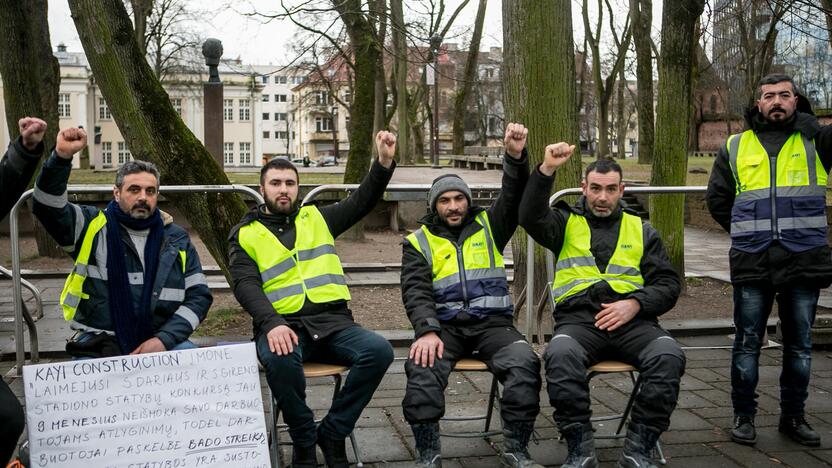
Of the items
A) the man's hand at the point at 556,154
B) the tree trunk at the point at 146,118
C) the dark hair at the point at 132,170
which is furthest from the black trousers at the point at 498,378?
the tree trunk at the point at 146,118

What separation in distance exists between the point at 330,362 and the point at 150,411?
1.07 metres

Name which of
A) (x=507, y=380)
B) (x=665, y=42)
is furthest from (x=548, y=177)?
(x=665, y=42)

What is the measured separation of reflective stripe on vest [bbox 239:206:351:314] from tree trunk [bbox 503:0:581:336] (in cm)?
324

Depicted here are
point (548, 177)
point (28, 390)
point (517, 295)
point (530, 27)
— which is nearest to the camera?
point (28, 390)

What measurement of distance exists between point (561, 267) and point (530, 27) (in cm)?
334

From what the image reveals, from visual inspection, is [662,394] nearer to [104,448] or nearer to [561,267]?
[561,267]

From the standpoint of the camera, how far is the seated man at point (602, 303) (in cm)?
449

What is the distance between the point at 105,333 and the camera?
4.57 metres

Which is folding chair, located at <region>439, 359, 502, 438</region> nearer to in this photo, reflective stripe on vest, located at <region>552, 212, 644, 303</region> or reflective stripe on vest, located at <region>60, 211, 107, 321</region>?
reflective stripe on vest, located at <region>552, 212, 644, 303</region>

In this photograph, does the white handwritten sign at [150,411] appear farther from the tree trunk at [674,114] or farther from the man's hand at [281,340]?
the tree trunk at [674,114]

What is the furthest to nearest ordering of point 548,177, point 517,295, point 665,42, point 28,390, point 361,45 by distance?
point 361,45
point 665,42
point 517,295
point 548,177
point 28,390

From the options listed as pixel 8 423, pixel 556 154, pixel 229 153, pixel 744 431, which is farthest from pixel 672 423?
pixel 229 153

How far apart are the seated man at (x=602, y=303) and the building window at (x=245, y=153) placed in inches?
3318

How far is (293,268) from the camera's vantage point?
192 inches
